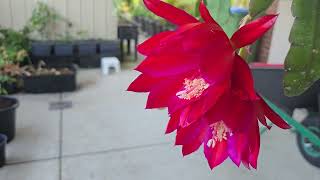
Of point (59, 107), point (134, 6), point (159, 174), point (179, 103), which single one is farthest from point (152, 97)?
point (134, 6)

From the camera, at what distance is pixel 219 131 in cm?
33

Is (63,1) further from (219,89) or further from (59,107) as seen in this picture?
(219,89)

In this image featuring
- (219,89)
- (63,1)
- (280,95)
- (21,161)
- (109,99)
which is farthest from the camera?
(63,1)

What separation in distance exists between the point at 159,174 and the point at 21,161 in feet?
2.51

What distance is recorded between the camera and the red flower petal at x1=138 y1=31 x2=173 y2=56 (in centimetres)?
32

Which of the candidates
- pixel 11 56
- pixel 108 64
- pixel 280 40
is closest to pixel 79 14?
pixel 108 64

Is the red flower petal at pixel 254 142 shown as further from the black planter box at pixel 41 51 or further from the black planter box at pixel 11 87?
the black planter box at pixel 41 51

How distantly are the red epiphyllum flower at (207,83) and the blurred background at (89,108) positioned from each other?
0.20m

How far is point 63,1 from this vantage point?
156 inches

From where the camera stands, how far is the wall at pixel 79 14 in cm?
374

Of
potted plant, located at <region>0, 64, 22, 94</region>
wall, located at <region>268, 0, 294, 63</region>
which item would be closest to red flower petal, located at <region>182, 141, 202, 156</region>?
wall, located at <region>268, 0, 294, 63</region>

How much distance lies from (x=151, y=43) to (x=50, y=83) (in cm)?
294

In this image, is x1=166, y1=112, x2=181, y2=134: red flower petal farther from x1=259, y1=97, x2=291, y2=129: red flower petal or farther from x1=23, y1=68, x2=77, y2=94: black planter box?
x1=23, y1=68, x2=77, y2=94: black planter box

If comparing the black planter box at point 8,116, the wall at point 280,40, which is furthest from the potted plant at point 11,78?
the wall at point 280,40
